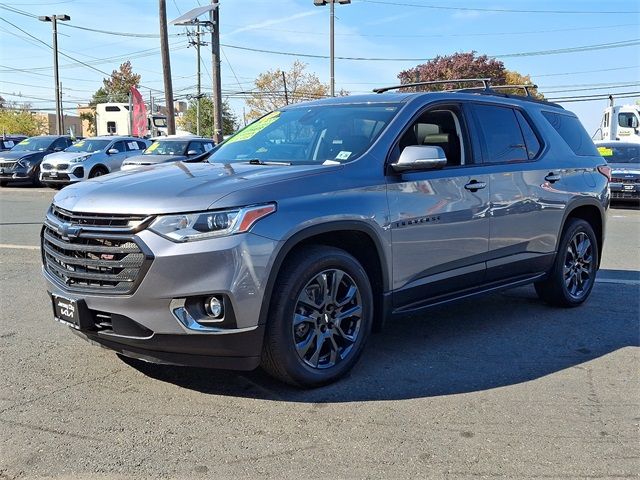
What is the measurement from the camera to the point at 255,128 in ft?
17.5

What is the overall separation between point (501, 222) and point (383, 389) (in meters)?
1.87

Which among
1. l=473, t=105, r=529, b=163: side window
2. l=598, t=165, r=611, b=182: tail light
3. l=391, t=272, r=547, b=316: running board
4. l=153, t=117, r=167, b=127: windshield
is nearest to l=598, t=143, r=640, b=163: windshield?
l=598, t=165, r=611, b=182: tail light

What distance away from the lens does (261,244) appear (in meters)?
3.42

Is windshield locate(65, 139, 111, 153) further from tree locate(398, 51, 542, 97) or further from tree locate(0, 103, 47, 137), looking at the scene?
tree locate(0, 103, 47, 137)

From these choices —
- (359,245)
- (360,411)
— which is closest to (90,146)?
(359,245)

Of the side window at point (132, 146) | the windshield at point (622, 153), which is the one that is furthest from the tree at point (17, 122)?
the windshield at point (622, 153)

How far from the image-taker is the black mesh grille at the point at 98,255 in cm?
339

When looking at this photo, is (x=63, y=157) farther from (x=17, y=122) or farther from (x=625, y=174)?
(x=17, y=122)

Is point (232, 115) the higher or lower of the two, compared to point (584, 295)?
higher

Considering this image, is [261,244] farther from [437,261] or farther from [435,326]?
[435,326]

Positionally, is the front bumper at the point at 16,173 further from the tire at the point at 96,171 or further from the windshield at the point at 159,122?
the windshield at the point at 159,122

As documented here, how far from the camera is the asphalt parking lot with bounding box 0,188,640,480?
9.89 feet

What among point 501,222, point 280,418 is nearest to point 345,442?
point 280,418

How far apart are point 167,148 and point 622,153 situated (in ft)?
42.0
